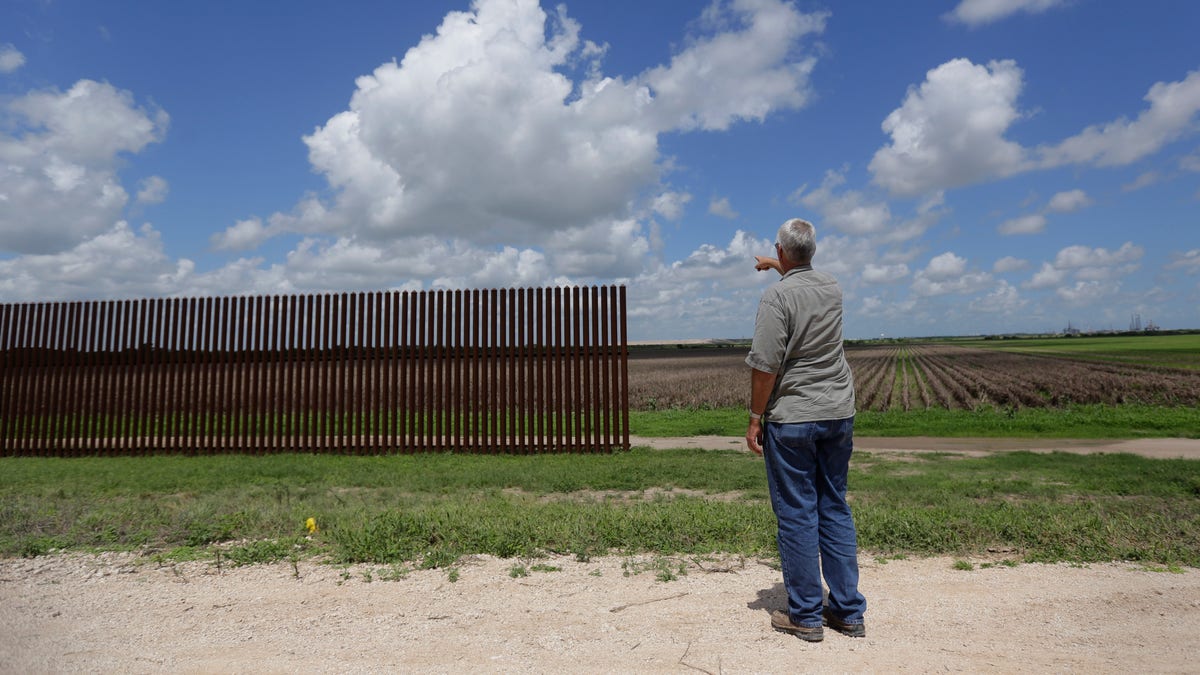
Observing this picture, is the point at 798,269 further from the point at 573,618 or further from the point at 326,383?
the point at 326,383

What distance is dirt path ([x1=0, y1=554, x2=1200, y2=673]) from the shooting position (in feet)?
10.2

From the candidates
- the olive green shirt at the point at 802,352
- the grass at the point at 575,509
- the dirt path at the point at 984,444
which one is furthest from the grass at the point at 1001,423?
the olive green shirt at the point at 802,352

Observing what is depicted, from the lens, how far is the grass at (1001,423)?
14250 mm

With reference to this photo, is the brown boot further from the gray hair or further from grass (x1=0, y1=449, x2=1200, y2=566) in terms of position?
the gray hair

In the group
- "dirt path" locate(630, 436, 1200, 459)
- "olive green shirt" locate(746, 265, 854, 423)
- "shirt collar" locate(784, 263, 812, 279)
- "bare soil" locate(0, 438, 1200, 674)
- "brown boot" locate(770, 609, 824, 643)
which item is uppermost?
"shirt collar" locate(784, 263, 812, 279)

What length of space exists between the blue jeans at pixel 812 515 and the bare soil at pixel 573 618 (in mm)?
195

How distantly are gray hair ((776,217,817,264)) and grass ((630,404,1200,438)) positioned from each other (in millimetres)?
10787

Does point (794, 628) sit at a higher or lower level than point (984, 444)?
higher

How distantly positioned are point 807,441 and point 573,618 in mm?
1518

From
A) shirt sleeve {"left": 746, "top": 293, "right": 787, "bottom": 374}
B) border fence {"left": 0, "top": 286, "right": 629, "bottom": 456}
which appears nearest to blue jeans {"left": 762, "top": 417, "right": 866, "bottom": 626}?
shirt sleeve {"left": 746, "top": 293, "right": 787, "bottom": 374}

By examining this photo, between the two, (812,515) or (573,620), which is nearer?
(812,515)

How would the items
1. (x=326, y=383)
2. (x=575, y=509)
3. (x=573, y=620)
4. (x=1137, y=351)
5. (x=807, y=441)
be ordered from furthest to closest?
(x=1137, y=351), (x=326, y=383), (x=575, y=509), (x=573, y=620), (x=807, y=441)

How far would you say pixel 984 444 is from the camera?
40.8ft

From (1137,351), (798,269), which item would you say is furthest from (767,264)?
(1137,351)
